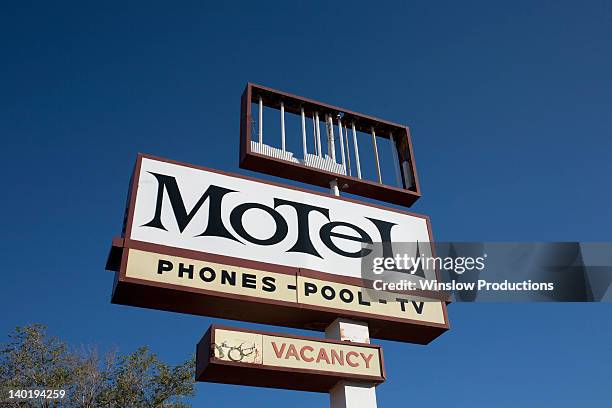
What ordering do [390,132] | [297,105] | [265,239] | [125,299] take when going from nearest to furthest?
Result: [125,299] < [265,239] < [297,105] < [390,132]

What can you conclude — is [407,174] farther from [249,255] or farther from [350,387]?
[350,387]

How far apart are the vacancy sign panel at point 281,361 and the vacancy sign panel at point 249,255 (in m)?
0.61

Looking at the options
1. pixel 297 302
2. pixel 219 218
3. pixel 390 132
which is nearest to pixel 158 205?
pixel 219 218

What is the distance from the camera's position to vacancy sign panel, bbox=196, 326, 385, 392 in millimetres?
8648

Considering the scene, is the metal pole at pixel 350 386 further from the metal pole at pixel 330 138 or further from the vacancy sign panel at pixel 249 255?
the metal pole at pixel 330 138

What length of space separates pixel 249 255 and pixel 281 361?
6.15 feet

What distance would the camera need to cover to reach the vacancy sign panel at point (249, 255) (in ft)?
29.9

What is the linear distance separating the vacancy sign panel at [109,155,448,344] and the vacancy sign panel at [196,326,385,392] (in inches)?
23.9

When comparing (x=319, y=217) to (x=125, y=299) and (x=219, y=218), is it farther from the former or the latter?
(x=125, y=299)

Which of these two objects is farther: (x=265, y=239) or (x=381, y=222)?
(x=381, y=222)

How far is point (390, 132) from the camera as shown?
13945 millimetres

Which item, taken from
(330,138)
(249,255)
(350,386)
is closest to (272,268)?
(249,255)

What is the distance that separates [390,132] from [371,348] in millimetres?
5762

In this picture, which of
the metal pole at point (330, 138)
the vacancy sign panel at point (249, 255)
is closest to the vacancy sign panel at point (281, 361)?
the vacancy sign panel at point (249, 255)
